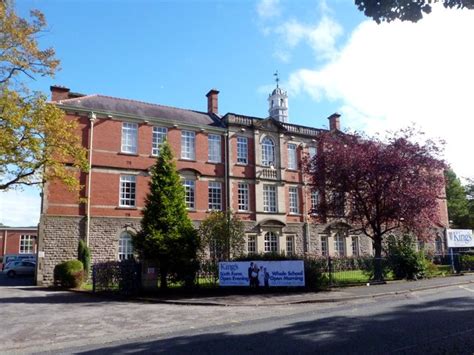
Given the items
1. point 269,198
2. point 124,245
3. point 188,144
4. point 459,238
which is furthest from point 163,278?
point 459,238

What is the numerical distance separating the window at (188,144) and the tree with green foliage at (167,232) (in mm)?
10559

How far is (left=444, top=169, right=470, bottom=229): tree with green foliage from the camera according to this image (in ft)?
198

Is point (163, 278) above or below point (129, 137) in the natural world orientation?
below

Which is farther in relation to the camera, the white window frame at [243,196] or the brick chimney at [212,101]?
the brick chimney at [212,101]

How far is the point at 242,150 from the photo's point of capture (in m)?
33.8

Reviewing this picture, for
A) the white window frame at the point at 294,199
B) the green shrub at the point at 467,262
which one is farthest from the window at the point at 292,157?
the green shrub at the point at 467,262

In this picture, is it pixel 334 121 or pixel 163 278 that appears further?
pixel 334 121

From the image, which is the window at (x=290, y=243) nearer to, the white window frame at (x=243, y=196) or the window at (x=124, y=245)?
the white window frame at (x=243, y=196)

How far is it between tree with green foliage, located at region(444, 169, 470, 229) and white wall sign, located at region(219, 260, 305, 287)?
4951 centimetres

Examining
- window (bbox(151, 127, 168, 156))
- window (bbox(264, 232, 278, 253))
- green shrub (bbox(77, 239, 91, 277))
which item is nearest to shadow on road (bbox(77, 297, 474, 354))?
green shrub (bbox(77, 239, 91, 277))

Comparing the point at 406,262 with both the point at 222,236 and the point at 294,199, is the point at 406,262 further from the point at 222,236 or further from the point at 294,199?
the point at 294,199

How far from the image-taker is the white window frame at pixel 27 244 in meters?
60.0

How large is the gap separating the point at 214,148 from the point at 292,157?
7248 mm

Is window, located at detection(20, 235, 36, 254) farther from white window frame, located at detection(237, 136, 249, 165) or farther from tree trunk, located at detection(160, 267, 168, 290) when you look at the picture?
tree trunk, located at detection(160, 267, 168, 290)
